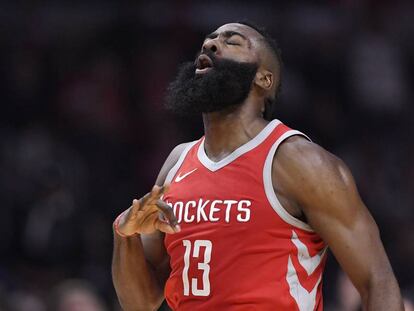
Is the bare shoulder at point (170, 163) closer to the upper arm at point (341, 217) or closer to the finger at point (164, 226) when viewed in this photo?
the finger at point (164, 226)

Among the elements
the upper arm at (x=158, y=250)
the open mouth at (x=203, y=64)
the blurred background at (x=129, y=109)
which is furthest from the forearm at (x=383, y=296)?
the blurred background at (x=129, y=109)

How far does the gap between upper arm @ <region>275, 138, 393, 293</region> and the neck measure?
369mm

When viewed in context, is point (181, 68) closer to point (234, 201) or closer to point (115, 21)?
point (234, 201)

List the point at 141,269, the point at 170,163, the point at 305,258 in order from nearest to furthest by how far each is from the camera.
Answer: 1. the point at 305,258
2. the point at 141,269
3. the point at 170,163

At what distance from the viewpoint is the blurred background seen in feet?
30.2

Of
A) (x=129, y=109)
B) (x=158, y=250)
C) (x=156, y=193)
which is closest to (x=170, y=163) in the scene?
(x=158, y=250)

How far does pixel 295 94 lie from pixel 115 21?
2.16 m

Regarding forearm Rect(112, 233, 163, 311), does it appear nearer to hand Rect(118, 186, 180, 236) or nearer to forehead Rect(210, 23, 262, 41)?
hand Rect(118, 186, 180, 236)

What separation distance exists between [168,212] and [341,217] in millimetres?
659

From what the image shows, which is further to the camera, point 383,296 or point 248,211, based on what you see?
point 248,211

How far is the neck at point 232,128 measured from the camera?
4484mm

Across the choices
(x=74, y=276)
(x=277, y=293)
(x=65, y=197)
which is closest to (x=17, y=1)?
(x=65, y=197)

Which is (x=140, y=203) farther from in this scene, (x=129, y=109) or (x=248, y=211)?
(x=129, y=109)

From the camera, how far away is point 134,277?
4.68 metres
